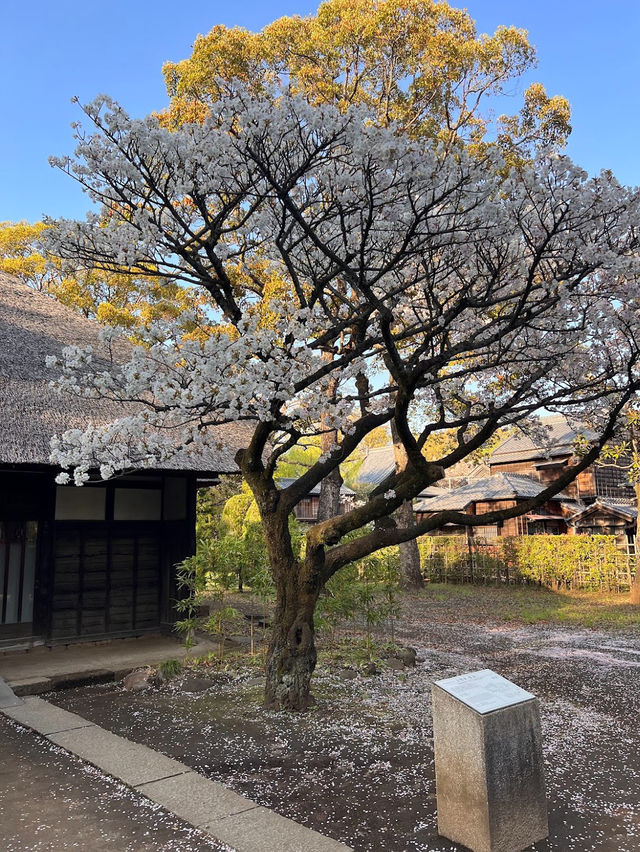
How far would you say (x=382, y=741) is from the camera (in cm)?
477

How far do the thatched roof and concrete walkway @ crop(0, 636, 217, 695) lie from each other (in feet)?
7.64

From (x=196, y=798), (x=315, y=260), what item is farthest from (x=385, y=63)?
(x=196, y=798)

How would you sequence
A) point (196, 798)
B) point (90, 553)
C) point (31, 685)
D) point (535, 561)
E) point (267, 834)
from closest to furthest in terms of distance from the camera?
point (267, 834) < point (196, 798) < point (31, 685) < point (90, 553) < point (535, 561)

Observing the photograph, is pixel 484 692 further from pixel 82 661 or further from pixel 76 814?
pixel 82 661

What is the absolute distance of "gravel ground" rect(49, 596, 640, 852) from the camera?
3445 mm

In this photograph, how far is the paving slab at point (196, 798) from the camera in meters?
3.46

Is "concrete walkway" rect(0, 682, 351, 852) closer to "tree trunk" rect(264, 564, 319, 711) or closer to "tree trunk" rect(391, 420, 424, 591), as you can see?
"tree trunk" rect(264, 564, 319, 711)

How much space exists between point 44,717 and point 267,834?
3106 mm

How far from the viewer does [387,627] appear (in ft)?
34.7

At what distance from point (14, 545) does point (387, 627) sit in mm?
6086

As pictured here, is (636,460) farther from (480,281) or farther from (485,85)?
(485,85)

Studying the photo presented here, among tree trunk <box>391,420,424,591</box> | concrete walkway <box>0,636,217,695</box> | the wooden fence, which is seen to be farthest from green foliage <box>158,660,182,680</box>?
the wooden fence

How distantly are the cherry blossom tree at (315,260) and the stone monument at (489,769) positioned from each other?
7.33 ft

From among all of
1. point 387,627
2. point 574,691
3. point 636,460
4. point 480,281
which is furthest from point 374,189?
point 636,460
